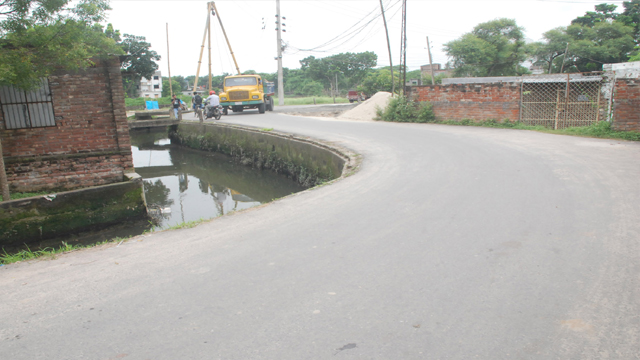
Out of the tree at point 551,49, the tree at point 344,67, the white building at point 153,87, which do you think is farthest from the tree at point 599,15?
the white building at point 153,87

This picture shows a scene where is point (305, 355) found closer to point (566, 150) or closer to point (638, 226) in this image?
point (638, 226)

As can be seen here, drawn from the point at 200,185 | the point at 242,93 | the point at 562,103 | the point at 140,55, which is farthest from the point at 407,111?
the point at 140,55

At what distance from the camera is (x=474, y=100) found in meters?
16.0

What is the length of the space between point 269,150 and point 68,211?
7809 mm

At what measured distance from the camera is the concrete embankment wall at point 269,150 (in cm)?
1166

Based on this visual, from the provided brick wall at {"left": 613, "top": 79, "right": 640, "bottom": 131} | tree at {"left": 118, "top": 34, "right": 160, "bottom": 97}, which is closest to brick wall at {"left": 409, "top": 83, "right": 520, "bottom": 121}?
brick wall at {"left": 613, "top": 79, "right": 640, "bottom": 131}

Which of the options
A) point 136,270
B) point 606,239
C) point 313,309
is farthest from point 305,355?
point 606,239

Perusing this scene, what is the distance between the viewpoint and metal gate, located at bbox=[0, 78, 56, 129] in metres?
9.33

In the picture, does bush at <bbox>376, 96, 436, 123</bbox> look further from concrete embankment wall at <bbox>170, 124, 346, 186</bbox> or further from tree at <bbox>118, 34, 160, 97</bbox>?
tree at <bbox>118, 34, 160, 97</bbox>

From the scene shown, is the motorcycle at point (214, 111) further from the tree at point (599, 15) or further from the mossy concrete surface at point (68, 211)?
the tree at point (599, 15)

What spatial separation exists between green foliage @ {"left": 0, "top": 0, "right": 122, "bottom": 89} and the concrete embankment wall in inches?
234

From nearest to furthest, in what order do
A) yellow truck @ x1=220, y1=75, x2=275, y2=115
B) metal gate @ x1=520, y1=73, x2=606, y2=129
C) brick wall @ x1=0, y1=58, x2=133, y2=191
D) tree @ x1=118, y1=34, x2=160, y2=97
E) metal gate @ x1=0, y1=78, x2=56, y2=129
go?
1. metal gate @ x1=0, y1=78, x2=56, y2=129
2. brick wall @ x1=0, y1=58, x2=133, y2=191
3. metal gate @ x1=520, y1=73, x2=606, y2=129
4. yellow truck @ x1=220, y1=75, x2=275, y2=115
5. tree @ x1=118, y1=34, x2=160, y2=97

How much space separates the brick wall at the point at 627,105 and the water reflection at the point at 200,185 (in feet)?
29.9

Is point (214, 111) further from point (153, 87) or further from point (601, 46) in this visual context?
point (153, 87)
